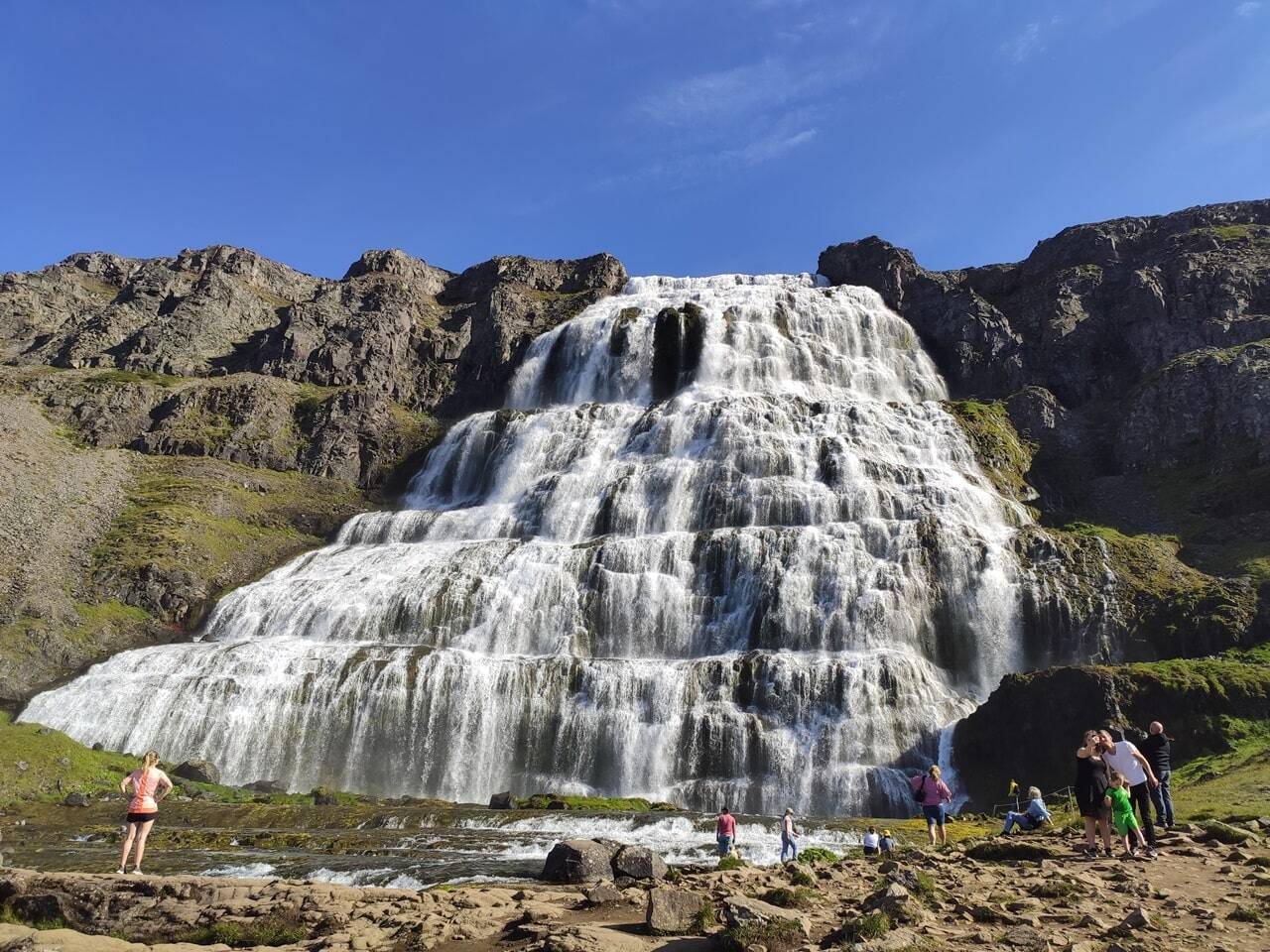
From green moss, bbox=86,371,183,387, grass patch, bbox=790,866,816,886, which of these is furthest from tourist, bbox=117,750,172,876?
green moss, bbox=86,371,183,387

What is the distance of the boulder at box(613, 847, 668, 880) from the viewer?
15.0 m

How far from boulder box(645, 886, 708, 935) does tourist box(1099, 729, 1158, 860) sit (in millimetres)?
8285

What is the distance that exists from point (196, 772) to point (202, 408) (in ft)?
164

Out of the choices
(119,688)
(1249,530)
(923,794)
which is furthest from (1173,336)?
(119,688)

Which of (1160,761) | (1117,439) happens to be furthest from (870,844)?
(1117,439)

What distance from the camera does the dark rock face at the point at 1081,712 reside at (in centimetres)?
2952

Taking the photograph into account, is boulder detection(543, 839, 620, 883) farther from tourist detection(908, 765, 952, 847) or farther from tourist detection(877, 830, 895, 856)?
tourist detection(908, 765, 952, 847)

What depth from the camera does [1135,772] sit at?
14.0 m

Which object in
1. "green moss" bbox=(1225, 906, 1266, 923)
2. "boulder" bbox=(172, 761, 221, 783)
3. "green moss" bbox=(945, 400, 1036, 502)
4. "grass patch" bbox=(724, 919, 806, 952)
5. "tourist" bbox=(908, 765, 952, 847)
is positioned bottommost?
"boulder" bbox=(172, 761, 221, 783)

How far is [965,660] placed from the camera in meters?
41.0

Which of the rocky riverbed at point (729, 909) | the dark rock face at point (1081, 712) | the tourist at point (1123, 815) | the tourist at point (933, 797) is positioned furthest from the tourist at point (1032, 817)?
the dark rock face at point (1081, 712)

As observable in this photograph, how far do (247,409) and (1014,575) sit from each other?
6901 cm

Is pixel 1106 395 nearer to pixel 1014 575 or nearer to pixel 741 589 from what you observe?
pixel 1014 575

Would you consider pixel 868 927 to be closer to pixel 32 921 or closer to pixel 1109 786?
→ pixel 1109 786
